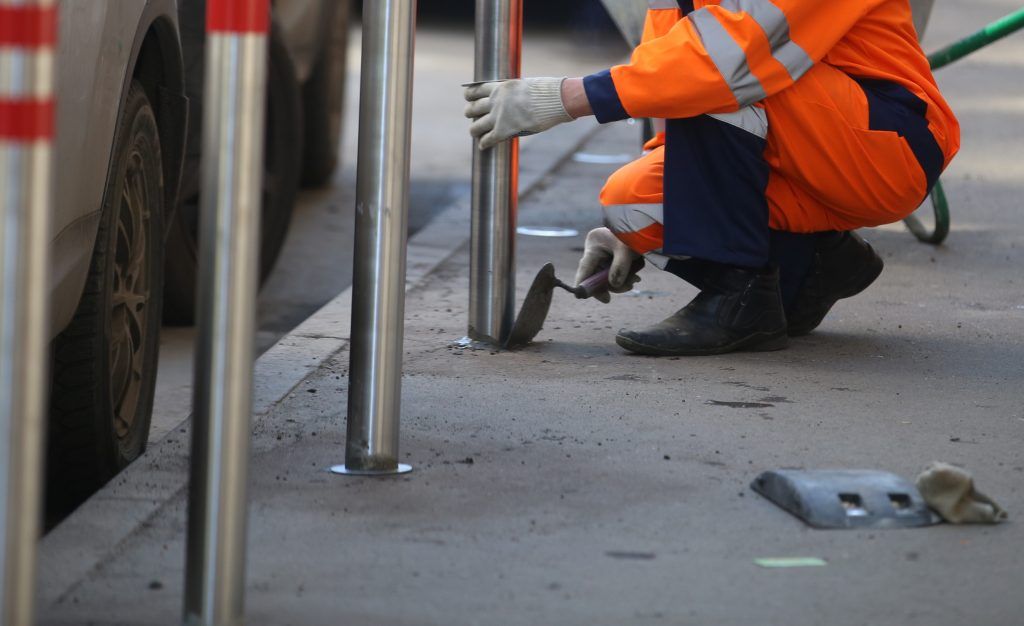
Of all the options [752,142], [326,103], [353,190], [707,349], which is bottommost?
[707,349]

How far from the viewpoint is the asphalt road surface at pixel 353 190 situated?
495 cm

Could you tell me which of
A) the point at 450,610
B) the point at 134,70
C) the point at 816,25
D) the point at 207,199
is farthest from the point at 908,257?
the point at 207,199

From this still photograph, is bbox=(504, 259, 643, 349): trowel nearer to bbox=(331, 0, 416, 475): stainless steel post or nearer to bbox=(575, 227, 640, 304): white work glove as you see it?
bbox=(575, 227, 640, 304): white work glove

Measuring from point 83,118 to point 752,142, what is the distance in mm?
1533

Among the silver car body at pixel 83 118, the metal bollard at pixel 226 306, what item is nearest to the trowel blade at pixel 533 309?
the silver car body at pixel 83 118

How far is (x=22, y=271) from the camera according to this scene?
5.47 ft

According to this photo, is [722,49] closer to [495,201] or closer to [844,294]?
[495,201]

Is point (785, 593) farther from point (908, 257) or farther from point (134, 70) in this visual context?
point (908, 257)

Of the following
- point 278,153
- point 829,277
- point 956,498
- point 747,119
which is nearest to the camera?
point 956,498

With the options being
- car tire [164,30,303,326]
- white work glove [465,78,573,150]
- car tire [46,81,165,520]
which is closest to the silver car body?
car tire [46,81,165,520]

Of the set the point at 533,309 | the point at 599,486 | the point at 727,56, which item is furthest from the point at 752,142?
the point at 599,486

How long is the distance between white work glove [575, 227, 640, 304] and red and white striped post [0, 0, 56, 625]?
2.27 m

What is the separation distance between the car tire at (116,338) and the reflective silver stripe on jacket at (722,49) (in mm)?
1153

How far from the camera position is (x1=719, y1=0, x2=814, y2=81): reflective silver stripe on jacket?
3445 mm
